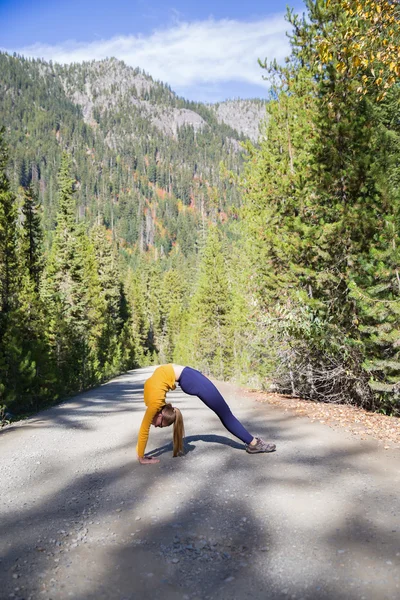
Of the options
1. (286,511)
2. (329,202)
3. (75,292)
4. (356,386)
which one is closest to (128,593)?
(286,511)

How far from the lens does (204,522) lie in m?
3.86

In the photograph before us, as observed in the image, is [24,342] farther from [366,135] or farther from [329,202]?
[366,135]

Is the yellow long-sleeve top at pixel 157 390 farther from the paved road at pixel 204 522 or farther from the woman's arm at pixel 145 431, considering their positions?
the paved road at pixel 204 522

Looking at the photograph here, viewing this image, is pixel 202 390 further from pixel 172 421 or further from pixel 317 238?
pixel 317 238

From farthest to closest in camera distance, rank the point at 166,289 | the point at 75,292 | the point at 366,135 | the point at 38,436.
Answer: the point at 166,289
the point at 75,292
the point at 366,135
the point at 38,436

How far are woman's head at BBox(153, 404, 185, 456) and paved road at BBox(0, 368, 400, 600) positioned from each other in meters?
0.22

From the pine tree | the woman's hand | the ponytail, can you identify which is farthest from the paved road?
the pine tree

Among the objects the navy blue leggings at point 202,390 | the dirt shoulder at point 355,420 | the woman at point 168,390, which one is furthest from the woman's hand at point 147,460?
the dirt shoulder at point 355,420

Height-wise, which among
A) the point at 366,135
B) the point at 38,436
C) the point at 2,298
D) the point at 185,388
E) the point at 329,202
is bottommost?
the point at 38,436

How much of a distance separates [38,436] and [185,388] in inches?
146

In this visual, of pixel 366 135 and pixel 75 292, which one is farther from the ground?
pixel 366 135

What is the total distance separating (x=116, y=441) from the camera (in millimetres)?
7152

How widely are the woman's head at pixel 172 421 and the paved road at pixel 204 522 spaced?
8.8 inches

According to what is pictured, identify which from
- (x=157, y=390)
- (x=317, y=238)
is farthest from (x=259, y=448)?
(x=317, y=238)
